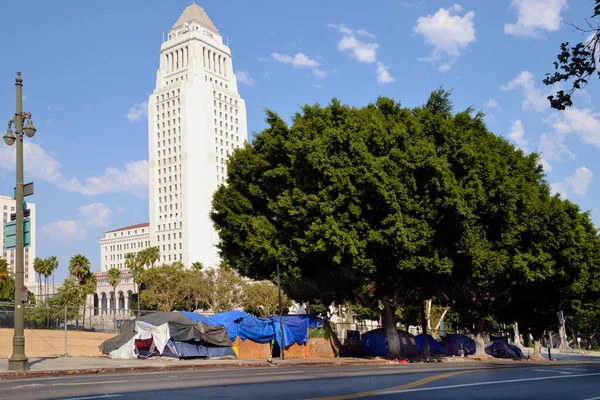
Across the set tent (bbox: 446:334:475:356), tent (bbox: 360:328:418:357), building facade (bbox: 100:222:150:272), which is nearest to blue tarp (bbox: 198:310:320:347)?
tent (bbox: 360:328:418:357)

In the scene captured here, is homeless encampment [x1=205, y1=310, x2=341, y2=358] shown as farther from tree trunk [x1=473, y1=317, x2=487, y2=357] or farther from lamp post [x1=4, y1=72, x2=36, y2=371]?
lamp post [x1=4, y1=72, x2=36, y2=371]

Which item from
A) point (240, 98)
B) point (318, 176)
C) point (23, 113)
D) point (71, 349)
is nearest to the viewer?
point (23, 113)

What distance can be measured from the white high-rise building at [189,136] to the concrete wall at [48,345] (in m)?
106

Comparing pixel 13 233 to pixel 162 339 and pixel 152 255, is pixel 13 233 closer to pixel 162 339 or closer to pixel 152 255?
pixel 162 339

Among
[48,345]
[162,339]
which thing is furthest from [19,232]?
[48,345]

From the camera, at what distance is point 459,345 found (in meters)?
45.1

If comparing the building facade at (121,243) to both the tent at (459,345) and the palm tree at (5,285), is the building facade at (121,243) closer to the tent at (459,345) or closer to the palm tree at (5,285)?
the palm tree at (5,285)

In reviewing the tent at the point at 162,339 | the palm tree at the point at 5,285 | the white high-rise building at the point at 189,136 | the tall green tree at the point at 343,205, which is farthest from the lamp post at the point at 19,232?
the white high-rise building at the point at 189,136

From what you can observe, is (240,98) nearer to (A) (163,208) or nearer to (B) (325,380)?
(A) (163,208)

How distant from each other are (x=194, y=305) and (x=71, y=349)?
57.0 metres

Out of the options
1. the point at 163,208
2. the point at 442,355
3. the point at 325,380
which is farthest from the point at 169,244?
the point at 325,380

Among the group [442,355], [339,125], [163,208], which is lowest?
[442,355]

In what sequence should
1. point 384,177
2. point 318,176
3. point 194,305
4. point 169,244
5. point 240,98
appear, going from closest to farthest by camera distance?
1. point 384,177
2. point 318,176
3. point 194,305
4. point 169,244
5. point 240,98

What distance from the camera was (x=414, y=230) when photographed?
97.5ft
